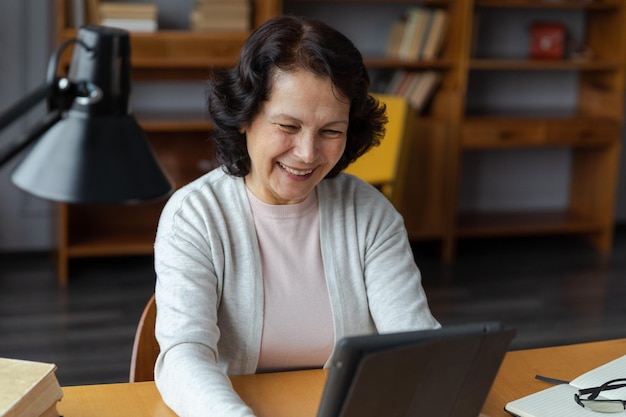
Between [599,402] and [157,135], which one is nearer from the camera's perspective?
[599,402]

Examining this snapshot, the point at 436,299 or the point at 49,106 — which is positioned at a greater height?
the point at 49,106

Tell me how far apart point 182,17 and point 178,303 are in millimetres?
3215

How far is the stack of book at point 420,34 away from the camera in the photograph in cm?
476

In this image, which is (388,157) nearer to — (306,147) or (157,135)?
(157,135)

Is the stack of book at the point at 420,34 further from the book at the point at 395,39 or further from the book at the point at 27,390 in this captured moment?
the book at the point at 27,390

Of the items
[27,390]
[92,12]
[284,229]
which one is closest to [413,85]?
[92,12]

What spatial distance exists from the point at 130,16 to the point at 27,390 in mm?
3198

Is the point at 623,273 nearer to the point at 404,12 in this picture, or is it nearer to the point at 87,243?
the point at 404,12

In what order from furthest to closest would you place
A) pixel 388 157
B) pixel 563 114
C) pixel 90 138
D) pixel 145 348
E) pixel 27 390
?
pixel 563 114, pixel 388 157, pixel 145 348, pixel 27 390, pixel 90 138

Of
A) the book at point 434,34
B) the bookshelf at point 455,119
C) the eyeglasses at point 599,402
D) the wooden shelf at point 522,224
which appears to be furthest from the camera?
the wooden shelf at point 522,224

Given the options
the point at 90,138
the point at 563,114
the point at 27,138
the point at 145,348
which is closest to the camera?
the point at 27,138

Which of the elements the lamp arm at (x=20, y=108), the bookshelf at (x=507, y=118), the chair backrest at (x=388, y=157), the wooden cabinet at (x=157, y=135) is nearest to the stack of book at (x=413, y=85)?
the bookshelf at (x=507, y=118)

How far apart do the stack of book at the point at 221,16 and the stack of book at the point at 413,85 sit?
0.84 m

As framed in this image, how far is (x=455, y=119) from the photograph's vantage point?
15.8 ft
